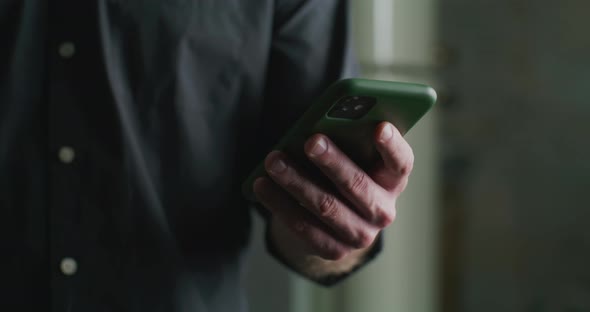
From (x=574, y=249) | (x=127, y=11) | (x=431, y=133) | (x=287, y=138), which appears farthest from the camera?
(x=431, y=133)

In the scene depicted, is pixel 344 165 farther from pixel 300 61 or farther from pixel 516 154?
pixel 516 154

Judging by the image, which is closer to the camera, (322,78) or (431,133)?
(322,78)

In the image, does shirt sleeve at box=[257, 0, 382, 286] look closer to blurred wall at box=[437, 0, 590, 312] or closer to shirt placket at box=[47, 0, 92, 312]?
shirt placket at box=[47, 0, 92, 312]

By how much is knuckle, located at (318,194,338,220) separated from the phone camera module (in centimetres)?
8

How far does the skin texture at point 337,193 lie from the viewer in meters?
0.51

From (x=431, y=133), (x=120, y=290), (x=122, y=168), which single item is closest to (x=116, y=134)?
(x=122, y=168)

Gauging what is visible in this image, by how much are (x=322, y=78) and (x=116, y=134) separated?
0.75 feet

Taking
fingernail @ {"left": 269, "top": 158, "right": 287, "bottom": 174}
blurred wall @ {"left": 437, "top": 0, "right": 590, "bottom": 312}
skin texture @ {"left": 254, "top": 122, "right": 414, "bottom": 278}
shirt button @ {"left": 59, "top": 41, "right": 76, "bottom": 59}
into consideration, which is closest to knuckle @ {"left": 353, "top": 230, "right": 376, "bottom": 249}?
skin texture @ {"left": 254, "top": 122, "right": 414, "bottom": 278}

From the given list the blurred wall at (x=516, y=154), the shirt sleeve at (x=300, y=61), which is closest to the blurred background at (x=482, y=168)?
the blurred wall at (x=516, y=154)

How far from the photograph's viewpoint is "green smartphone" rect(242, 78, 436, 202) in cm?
45

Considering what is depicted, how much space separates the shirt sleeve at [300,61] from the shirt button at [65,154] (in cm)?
21

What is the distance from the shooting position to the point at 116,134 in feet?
1.98

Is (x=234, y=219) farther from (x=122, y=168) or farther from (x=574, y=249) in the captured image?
(x=574, y=249)

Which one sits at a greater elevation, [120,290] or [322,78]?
[322,78]
